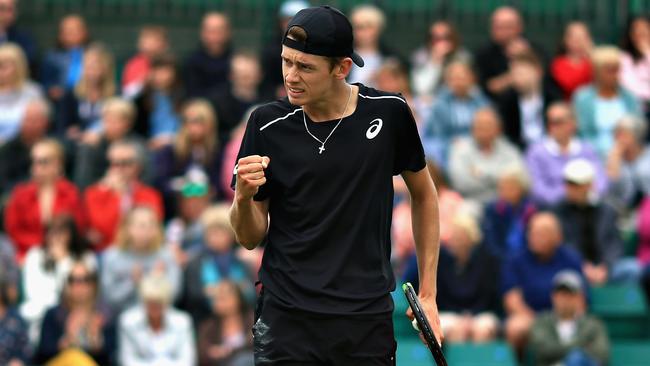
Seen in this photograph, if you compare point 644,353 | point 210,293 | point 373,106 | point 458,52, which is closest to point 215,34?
point 458,52

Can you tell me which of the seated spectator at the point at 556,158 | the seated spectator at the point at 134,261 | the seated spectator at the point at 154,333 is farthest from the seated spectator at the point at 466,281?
the seated spectator at the point at 134,261

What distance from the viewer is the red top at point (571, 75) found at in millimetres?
14047

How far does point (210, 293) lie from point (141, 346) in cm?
73

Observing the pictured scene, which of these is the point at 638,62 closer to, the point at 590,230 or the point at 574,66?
the point at 574,66

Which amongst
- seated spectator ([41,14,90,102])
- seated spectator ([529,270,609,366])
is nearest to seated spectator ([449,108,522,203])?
seated spectator ([529,270,609,366])

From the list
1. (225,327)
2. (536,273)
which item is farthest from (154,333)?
(536,273)

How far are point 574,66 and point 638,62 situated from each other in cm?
66

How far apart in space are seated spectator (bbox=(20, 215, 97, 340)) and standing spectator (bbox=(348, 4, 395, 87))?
3296 mm

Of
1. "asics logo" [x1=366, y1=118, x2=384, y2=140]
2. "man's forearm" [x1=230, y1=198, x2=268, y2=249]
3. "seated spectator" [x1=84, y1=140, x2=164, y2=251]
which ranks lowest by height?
"seated spectator" [x1=84, y1=140, x2=164, y2=251]

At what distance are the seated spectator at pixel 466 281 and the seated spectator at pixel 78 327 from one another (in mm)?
2511

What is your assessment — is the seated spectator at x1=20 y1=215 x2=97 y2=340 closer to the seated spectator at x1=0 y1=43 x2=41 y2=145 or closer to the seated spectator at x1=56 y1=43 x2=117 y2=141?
the seated spectator at x1=0 y1=43 x2=41 y2=145

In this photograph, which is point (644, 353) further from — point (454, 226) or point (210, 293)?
point (210, 293)

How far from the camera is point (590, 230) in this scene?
12.0m

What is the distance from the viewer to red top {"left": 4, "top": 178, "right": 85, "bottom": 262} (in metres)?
11.8
